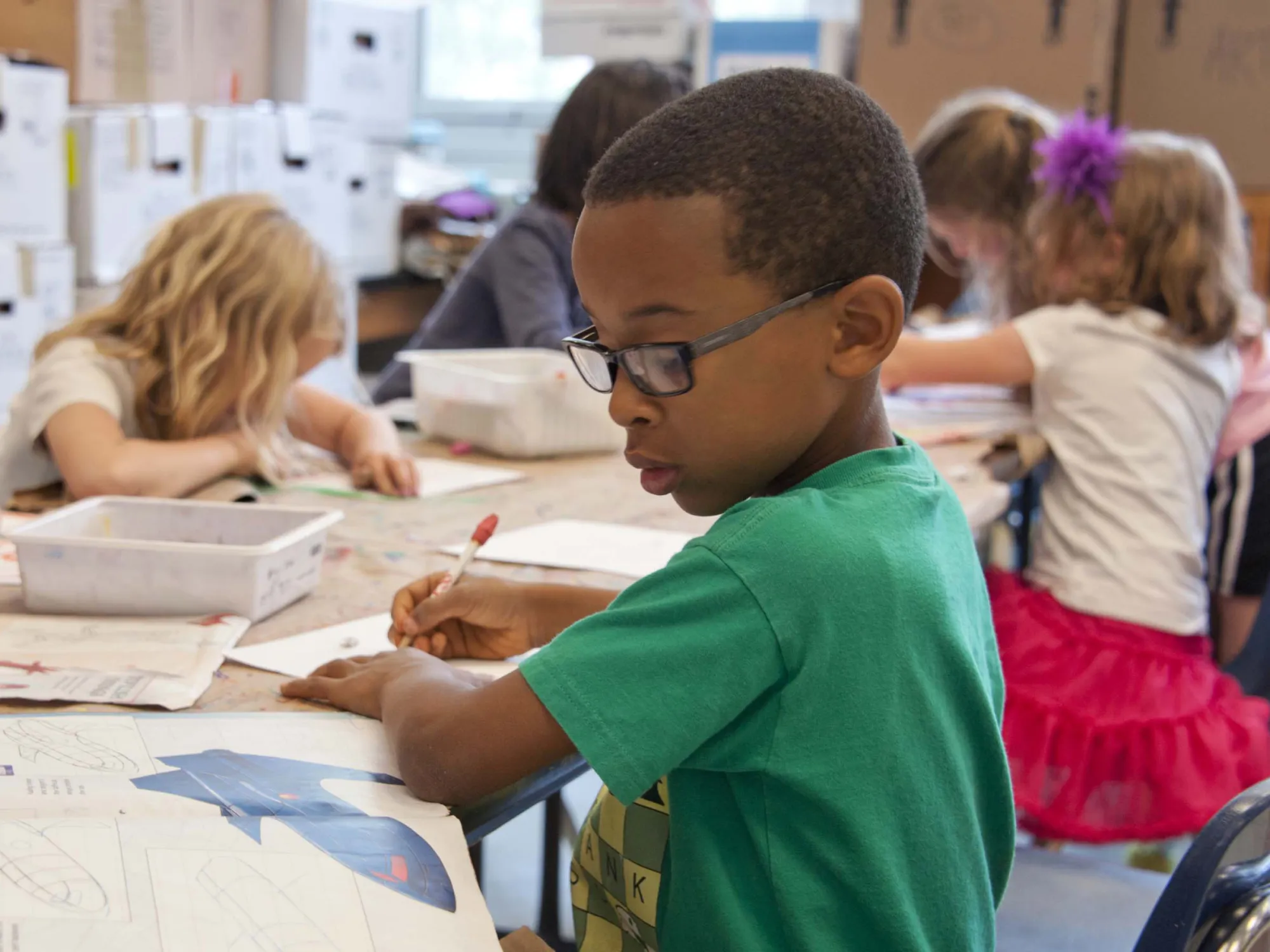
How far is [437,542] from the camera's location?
1296 millimetres

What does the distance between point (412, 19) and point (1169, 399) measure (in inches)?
109

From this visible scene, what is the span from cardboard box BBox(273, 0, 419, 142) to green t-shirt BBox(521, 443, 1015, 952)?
312 centimetres

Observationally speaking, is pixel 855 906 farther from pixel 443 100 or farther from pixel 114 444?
pixel 443 100

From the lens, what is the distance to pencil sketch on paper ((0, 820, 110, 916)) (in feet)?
1.90

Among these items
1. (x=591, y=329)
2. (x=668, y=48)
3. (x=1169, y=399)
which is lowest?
(x=1169, y=399)

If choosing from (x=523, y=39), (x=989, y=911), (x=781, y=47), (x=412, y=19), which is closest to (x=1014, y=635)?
(x=989, y=911)

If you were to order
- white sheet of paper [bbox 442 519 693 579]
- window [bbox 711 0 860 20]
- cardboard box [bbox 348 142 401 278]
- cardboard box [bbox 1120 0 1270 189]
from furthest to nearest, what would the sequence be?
window [bbox 711 0 860 20], cardboard box [bbox 348 142 401 278], cardboard box [bbox 1120 0 1270 189], white sheet of paper [bbox 442 519 693 579]

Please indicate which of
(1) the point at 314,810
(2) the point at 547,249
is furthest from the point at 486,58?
(1) the point at 314,810

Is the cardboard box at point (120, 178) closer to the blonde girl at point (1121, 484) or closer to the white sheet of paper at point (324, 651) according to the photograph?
the blonde girl at point (1121, 484)

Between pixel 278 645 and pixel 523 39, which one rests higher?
pixel 523 39

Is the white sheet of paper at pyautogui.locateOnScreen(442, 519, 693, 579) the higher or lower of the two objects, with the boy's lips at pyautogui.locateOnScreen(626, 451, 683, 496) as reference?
lower

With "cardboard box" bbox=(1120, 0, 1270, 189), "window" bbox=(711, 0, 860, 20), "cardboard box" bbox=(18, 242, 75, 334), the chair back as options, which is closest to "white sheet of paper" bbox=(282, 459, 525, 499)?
the chair back

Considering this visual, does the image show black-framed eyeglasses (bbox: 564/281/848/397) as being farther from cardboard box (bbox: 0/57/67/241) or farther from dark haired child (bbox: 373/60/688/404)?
cardboard box (bbox: 0/57/67/241)

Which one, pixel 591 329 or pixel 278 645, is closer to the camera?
pixel 591 329
